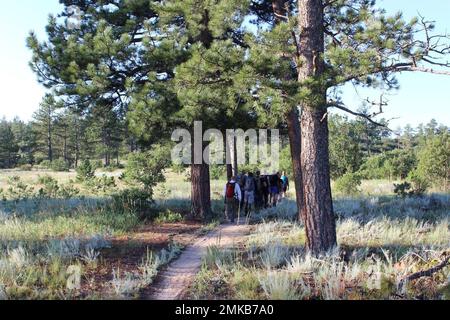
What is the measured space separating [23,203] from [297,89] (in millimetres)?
12715

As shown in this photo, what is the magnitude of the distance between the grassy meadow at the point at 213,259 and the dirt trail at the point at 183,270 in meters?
0.17

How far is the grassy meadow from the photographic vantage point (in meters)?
5.87

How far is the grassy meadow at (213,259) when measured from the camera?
5.87 m

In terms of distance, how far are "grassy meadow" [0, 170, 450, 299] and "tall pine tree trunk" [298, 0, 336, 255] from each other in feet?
1.41

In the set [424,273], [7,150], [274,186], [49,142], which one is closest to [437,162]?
[274,186]

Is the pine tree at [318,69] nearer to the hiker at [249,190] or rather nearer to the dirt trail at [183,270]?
the dirt trail at [183,270]

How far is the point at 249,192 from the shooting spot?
15227mm

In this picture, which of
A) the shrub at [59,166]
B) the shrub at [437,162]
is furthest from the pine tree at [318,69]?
the shrub at [59,166]

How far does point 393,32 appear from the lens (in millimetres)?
7629

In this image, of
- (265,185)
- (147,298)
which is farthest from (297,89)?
(265,185)

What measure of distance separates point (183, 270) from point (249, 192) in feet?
26.1

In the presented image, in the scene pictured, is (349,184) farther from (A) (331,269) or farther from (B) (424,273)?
(A) (331,269)
